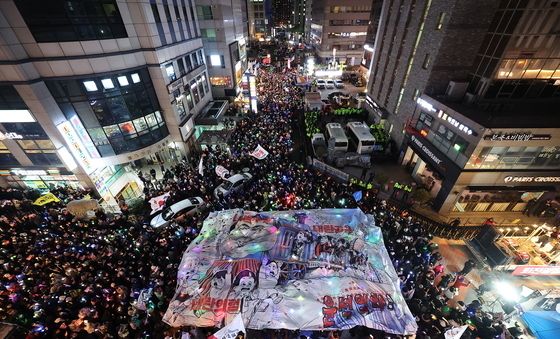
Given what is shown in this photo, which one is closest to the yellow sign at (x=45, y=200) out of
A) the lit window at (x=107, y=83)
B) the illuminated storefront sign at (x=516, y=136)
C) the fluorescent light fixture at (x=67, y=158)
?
the fluorescent light fixture at (x=67, y=158)

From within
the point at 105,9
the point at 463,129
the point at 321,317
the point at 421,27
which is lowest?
the point at 321,317

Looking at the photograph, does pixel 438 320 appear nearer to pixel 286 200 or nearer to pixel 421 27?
pixel 286 200

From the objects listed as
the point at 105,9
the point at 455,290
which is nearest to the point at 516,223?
the point at 455,290

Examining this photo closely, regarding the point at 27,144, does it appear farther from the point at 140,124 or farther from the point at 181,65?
the point at 181,65

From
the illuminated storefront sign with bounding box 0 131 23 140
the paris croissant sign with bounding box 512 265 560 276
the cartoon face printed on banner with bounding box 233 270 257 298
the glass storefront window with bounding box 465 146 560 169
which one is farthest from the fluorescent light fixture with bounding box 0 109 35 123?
the paris croissant sign with bounding box 512 265 560 276

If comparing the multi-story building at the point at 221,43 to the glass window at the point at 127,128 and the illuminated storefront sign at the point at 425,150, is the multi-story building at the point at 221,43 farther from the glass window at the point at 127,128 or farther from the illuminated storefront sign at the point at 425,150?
the illuminated storefront sign at the point at 425,150

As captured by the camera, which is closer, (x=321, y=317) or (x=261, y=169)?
(x=321, y=317)

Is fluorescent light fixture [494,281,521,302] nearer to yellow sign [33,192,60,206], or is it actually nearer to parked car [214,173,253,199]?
parked car [214,173,253,199]
